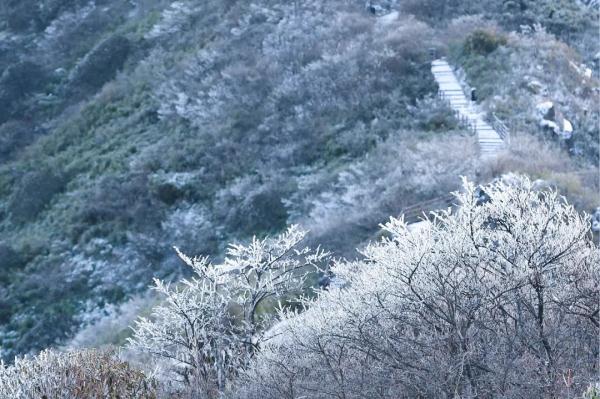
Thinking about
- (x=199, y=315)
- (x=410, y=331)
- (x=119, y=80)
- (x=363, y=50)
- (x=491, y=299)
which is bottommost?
(x=119, y=80)

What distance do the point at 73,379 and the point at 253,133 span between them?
17.3 m

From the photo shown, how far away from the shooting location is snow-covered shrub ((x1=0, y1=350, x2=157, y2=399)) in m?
10.1

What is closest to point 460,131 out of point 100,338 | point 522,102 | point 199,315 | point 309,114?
point 522,102

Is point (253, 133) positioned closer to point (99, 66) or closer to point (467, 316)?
point (99, 66)

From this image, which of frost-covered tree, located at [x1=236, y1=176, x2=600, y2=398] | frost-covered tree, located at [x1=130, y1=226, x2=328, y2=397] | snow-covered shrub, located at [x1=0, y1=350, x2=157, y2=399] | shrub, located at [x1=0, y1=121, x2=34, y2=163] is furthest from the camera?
shrub, located at [x1=0, y1=121, x2=34, y2=163]

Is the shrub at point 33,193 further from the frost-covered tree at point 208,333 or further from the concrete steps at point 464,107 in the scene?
the frost-covered tree at point 208,333

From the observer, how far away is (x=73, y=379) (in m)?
10.4

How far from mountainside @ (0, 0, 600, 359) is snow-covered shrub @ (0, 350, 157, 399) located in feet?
25.9

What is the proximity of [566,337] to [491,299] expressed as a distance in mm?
1192

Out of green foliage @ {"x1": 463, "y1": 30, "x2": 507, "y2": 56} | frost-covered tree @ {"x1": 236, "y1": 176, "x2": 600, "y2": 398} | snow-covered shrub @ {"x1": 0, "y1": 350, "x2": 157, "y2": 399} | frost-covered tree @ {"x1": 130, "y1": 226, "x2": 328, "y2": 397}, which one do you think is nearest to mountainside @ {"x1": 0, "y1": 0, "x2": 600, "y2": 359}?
green foliage @ {"x1": 463, "y1": 30, "x2": 507, "y2": 56}

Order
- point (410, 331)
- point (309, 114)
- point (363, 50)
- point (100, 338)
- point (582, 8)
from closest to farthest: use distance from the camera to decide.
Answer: point (410, 331)
point (100, 338)
point (309, 114)
point (363, 50)
point (582, 8)

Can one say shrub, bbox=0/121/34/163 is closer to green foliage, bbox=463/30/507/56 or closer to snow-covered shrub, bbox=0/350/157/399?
green foliage, bbox=463/30/507/56

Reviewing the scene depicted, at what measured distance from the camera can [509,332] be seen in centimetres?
1035

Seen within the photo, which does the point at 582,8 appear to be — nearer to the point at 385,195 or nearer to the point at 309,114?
the point at 309,114
